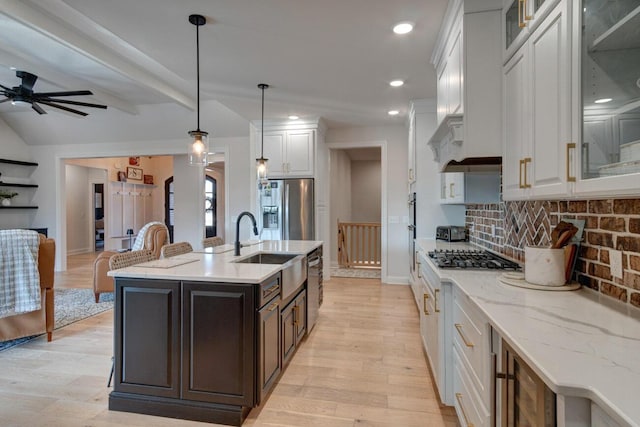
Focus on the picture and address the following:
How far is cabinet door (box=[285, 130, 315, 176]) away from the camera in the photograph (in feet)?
17.4

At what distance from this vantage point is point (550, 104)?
4.59 feet

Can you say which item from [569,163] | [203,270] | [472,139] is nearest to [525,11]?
[472,139]

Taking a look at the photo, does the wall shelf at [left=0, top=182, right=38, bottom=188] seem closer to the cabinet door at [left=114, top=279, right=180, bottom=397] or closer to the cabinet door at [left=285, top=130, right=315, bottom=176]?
the cabinet door at [left=285, top=130, right=315, bottom=176]

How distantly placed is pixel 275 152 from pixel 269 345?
3.81 m

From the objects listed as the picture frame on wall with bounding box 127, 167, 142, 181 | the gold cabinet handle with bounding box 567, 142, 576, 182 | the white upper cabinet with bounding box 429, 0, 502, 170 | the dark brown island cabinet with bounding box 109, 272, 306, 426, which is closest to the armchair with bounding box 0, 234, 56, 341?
the dark brown island cabinet with bounding box 109, 272, 306, 426

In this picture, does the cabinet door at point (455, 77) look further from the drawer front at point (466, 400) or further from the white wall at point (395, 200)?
the white wall at point (395, 200)

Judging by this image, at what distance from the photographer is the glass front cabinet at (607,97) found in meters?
1.04

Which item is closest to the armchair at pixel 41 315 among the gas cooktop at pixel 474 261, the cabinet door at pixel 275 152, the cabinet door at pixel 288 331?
the cabinet door at pixel 288 331

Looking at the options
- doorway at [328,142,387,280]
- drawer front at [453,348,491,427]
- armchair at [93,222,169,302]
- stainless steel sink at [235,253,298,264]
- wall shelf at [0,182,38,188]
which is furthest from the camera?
doorway at [328,142,387,280]

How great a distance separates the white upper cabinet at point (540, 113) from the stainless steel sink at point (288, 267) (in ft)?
5.02

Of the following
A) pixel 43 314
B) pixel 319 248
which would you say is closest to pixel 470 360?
pixel 319 248

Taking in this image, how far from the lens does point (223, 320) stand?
1.96m

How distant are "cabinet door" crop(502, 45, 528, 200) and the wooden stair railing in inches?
200

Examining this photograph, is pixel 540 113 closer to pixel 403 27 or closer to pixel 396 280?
pixel 403 27
